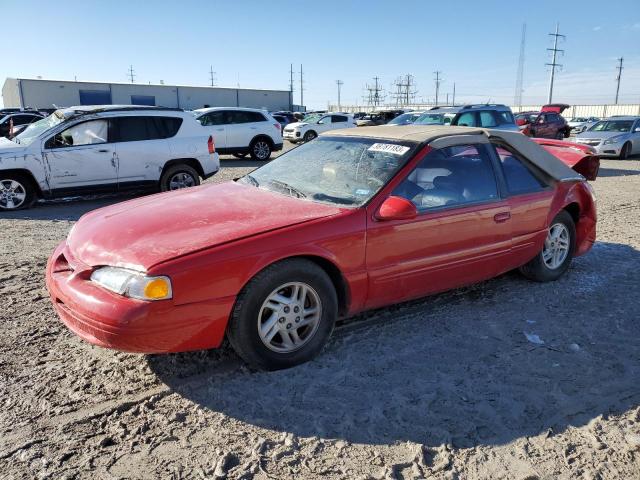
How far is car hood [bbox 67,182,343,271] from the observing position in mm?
2949

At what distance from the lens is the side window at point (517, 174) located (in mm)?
4414

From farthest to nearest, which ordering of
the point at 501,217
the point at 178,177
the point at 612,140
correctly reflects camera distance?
the point at 612,140, the point at 178,177, the point at 501,217

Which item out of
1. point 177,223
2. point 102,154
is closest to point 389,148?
point 177,223

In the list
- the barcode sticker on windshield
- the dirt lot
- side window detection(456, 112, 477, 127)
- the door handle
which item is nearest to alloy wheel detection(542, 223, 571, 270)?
the dirt lot

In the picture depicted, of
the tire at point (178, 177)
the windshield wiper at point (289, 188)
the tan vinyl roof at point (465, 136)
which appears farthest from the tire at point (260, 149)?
the windshield wiper at point (289, 188)

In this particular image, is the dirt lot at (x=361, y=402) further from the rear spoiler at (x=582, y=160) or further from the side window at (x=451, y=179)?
the rear spoiler at (x=582, y=160)

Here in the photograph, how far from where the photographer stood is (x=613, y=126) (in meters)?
18.6

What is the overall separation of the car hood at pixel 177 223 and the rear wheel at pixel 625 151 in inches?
694

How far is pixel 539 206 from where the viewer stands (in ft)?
15.0

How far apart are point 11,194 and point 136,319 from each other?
276 inches

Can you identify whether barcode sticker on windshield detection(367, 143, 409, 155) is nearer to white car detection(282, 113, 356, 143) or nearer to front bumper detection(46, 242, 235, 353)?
front bumper detection(46, 242, 235, 353)

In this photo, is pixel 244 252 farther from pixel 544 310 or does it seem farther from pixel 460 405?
pixel 544 310

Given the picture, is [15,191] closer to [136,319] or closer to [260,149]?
[136,319]

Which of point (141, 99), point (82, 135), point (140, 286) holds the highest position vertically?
point (141, 99)
